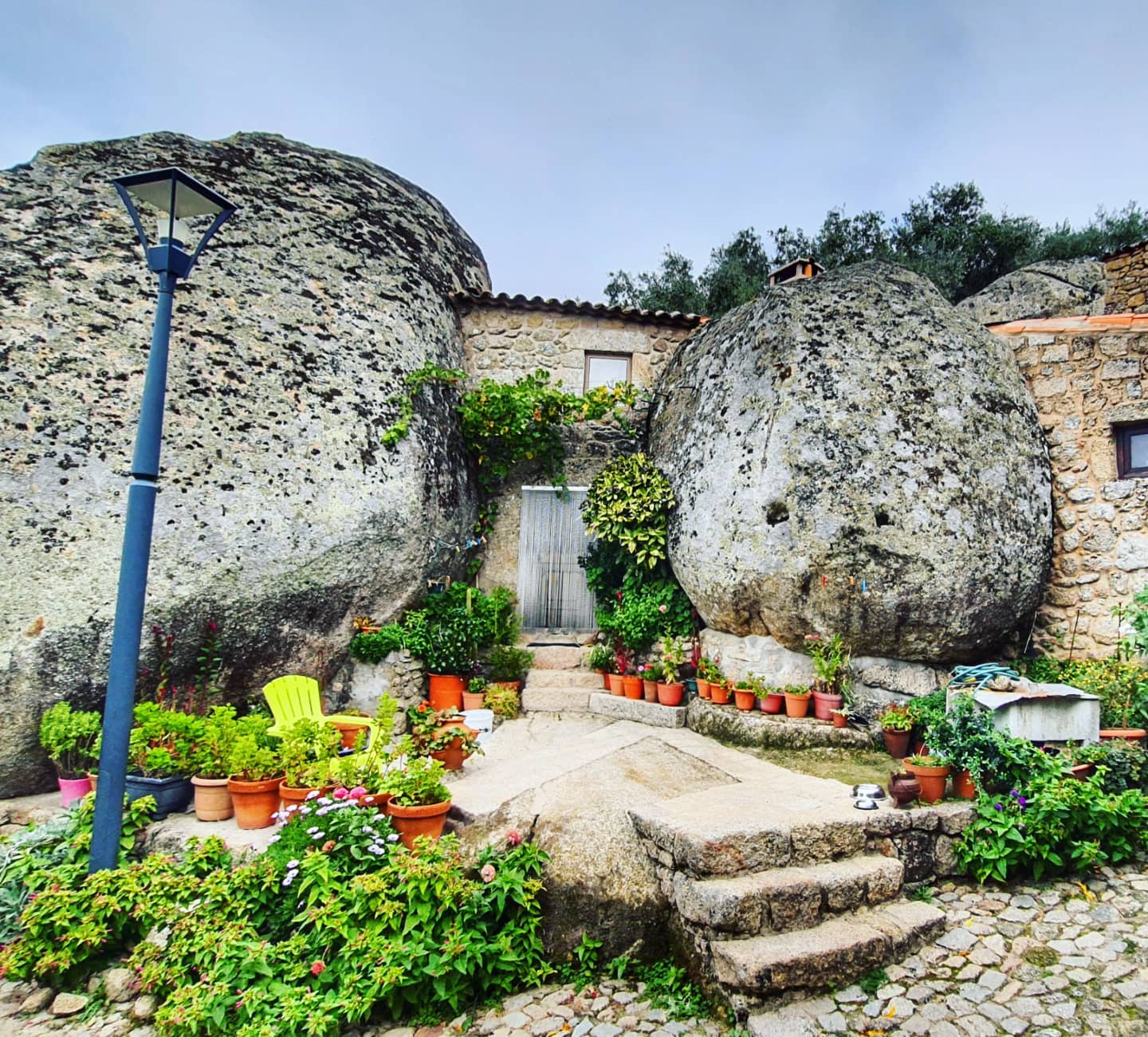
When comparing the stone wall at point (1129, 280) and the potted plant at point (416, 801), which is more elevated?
the stone wall at point (1129, 280)

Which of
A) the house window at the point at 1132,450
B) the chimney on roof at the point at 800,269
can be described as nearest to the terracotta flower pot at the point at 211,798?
the chimney on roof at the point at 800,269

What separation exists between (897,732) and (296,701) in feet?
18.0

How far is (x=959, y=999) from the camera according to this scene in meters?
3.27

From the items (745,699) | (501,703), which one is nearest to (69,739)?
(501,703)

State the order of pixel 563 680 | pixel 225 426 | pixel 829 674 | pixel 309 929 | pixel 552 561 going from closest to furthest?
pixel 309 929, pixel 829 674, pixel 225 426, pixel 563 680, pixel 552 561

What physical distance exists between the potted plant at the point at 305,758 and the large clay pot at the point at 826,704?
14.1 ft

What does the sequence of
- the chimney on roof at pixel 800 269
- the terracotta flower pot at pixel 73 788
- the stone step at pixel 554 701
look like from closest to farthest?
1. the terracotta flower pot at pixel 73 788
2. the stone step at pixel 554 701
3. the chimney on roof at pixel 800 269

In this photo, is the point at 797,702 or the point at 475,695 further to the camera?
the point at 475,695

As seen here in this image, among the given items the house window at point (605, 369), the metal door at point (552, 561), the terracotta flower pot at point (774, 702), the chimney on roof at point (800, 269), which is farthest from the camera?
the house window at point (605, 369)

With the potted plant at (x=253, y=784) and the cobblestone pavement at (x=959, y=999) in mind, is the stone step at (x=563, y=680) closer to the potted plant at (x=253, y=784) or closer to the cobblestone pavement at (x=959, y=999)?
the potted plant at (x=253, y=784)

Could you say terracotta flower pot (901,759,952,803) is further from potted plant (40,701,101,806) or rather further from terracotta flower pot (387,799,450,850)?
potted plant (40,701,101,806)

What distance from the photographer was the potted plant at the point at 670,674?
24.3 ft

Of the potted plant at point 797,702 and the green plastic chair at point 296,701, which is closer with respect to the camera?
the green plastic chair at point 296,701

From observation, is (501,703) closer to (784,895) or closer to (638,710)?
(638,710)
